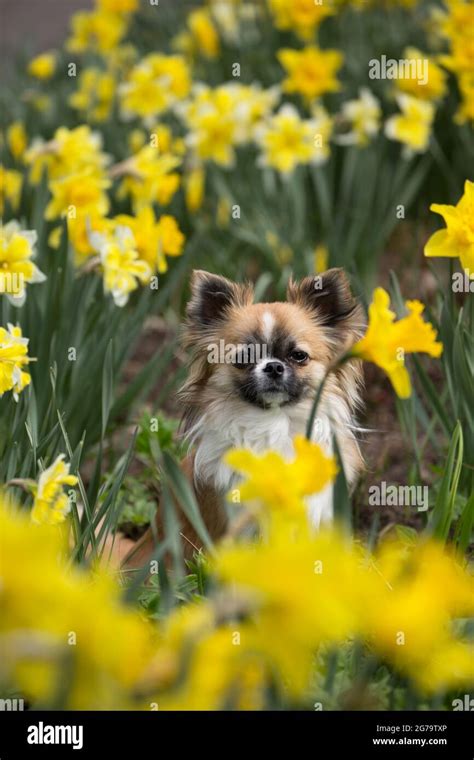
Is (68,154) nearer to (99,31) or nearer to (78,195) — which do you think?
(78,195)

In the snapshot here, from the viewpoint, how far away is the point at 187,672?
3.83 feet

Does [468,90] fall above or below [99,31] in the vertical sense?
below

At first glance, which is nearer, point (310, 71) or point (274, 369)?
point (274, 369)

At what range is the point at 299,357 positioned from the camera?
2523mm

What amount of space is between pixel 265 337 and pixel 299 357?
0.10 m

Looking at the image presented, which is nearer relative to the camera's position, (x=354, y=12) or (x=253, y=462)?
(x=253, y=462)

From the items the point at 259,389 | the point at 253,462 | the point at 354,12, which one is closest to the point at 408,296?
the point at 259,389

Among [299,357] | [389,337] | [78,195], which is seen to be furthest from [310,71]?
[389,337]

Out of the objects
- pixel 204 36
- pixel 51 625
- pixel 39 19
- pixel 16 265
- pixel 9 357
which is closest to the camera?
pixel 51 625

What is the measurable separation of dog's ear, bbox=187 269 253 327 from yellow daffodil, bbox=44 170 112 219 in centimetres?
94

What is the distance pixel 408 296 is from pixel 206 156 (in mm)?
1160

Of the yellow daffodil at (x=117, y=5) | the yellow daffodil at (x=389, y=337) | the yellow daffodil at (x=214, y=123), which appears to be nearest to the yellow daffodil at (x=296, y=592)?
the yellow daffodil at (x=389, y=337)

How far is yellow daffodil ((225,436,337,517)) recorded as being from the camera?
1.33 metres
